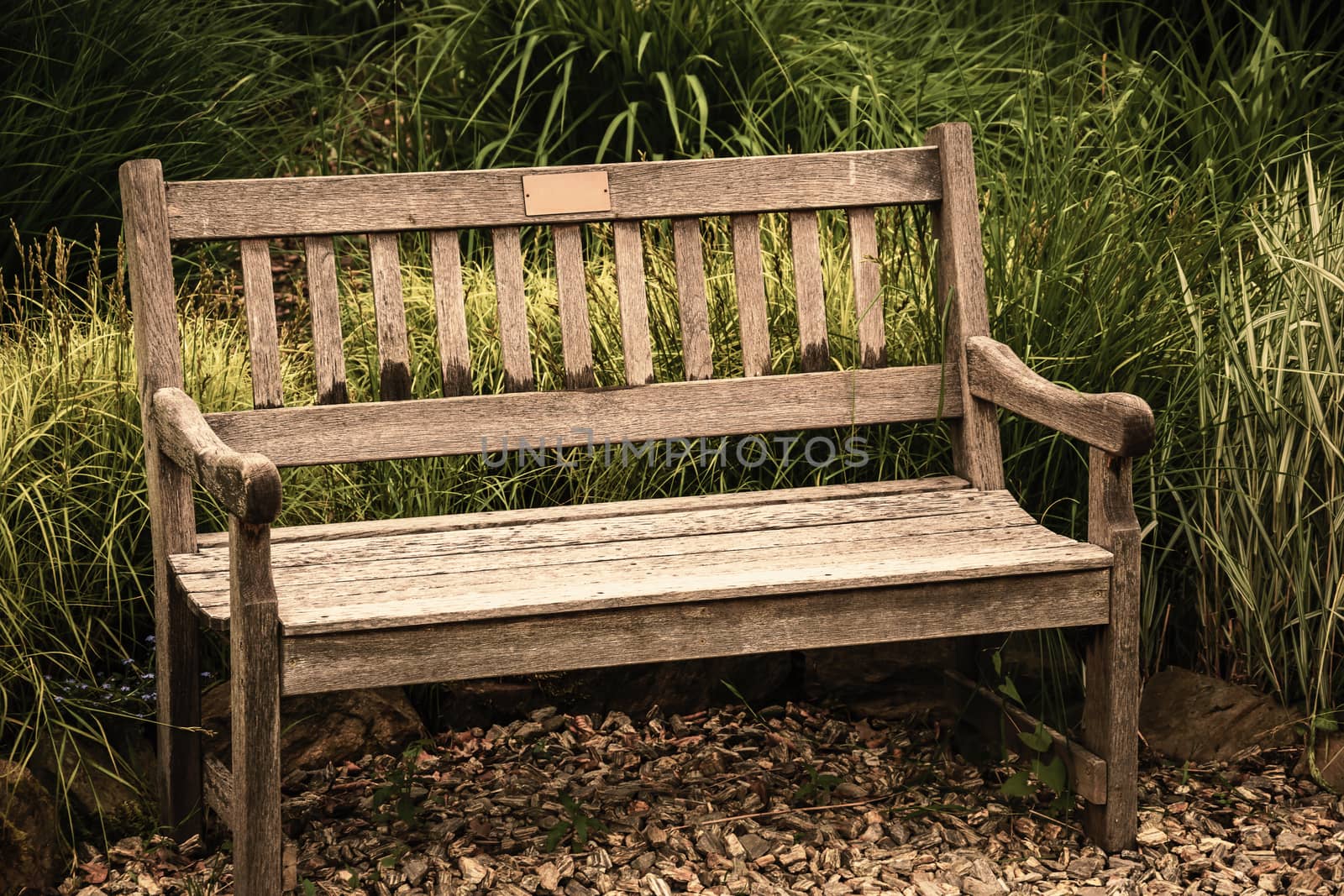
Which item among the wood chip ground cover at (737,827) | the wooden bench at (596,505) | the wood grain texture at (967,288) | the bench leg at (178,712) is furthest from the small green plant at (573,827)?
the wood grain texture at (967,288)

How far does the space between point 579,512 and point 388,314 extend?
0.54 meters

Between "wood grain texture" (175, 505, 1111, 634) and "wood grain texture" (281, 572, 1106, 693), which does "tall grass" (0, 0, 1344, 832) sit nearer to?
"wood grain texture" (175, 505, 1111, 634)

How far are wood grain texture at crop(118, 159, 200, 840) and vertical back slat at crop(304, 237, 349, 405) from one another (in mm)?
259

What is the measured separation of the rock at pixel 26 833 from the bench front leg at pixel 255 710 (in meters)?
0.54

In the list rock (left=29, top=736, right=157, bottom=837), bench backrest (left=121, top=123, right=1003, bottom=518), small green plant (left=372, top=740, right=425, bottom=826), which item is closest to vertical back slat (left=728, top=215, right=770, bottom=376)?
bench backrest (left=121, top=123, right=1003, bottom=518)

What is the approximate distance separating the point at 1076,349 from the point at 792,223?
721mm

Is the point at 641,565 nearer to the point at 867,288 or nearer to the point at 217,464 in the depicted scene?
the point at 217,464

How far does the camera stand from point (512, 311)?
9.95ft

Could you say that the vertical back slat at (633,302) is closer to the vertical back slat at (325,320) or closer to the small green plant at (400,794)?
the vertical back slat at (325,320)

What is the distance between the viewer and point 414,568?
2627mm

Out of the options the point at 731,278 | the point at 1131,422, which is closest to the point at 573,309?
the point at 731,278

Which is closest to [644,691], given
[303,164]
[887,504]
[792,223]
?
[887,504]

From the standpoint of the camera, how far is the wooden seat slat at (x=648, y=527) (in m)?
2.73

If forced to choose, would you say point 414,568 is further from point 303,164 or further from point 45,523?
point 303,164
